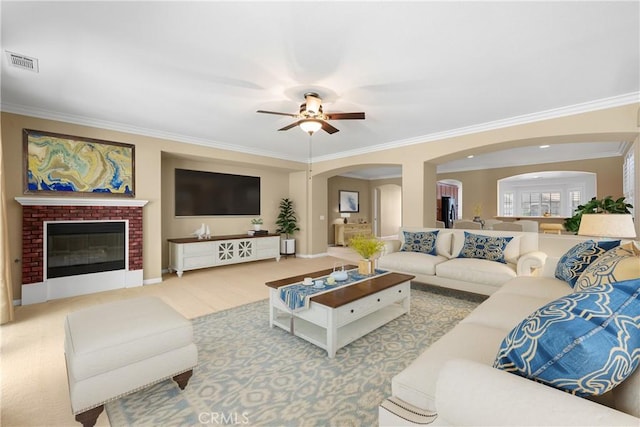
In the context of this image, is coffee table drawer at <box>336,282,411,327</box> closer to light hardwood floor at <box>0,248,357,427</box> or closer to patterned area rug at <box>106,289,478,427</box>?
patterned area rug at <box>106,289,478,427</box>

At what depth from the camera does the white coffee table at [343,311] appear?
2312 mm

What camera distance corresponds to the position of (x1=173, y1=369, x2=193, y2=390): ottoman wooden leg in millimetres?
1846

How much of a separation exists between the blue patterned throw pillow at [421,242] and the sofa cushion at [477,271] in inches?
19.6

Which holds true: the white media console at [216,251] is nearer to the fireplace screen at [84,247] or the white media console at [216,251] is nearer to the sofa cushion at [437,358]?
the fireplace screen at [84,247]

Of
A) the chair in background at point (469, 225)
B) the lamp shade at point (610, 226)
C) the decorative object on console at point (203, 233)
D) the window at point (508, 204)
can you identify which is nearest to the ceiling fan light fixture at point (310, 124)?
the lamp shade at point (610, 226)

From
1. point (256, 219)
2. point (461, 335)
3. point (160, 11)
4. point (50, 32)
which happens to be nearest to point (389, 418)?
point (461, 335)

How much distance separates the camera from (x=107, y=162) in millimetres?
4258

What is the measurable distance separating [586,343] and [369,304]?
1.87 metres

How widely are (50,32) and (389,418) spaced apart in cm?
338

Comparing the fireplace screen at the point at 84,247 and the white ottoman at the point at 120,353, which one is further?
the fireplace screen at the point at 84,247

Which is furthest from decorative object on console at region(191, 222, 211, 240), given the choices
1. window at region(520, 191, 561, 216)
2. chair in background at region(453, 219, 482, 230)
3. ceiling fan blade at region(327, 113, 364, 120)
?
window at region(520, 191, 561, 216)

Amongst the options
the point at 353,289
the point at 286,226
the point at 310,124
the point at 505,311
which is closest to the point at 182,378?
the point at 353,289

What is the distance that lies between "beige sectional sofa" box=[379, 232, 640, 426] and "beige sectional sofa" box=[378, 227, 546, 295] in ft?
6.79

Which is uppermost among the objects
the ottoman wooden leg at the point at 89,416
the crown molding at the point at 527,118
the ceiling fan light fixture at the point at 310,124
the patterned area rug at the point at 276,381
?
the crown molding at the point at 527,118
